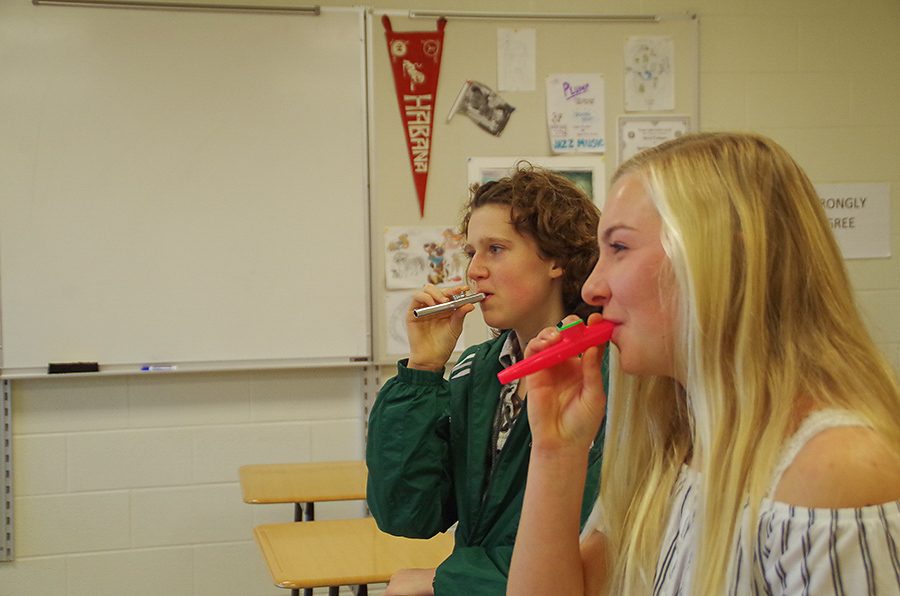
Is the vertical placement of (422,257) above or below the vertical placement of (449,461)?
above

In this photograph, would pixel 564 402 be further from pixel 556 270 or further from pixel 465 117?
pixel 465 117

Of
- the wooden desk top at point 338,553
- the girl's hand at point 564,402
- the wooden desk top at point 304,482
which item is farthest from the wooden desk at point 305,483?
the girl's hand at point 564,402

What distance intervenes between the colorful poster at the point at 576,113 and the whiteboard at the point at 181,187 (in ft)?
2.26

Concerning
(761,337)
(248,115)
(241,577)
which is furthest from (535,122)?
(761,337)

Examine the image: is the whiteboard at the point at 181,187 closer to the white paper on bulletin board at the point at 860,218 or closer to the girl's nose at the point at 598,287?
the white paper on bulletin board at the point at 860,218

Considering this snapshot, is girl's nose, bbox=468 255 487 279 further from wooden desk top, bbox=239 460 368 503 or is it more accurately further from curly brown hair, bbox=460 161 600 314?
wooden desk top, bbox=239 460 368 503

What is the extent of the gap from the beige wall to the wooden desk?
325mm

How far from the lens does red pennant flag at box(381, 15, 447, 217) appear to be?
3299 mm

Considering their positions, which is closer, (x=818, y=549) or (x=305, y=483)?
(x=818, y=549)

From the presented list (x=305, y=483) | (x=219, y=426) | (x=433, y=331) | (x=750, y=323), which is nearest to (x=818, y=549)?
(x=750, y=323)

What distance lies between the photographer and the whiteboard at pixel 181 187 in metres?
3.07

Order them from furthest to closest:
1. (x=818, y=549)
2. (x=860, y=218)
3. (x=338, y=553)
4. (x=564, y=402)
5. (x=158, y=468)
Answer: (x=860, y=218) < (x=158, y=468) < (x=338, y=553) < (x=564, y=402) < (x=818, y=549)

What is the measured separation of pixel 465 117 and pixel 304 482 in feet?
4.60

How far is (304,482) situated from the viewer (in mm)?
2785
